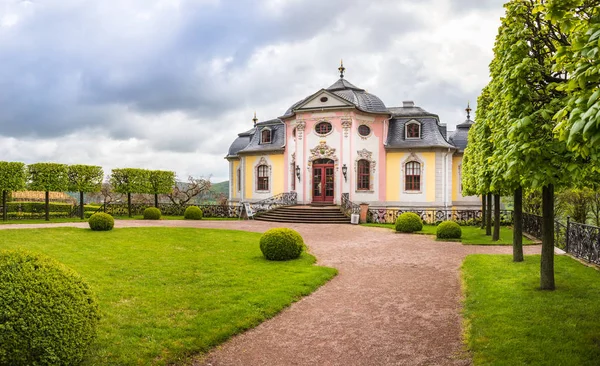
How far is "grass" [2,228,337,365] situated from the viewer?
5648 mm

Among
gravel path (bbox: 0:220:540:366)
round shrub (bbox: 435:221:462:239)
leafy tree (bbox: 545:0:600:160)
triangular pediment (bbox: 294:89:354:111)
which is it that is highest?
triangular pediment (bbox: 294:89:354:111)

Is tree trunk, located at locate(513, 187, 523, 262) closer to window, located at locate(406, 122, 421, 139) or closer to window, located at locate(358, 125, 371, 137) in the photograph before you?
window, located at locate(358, 125, 371, 137)

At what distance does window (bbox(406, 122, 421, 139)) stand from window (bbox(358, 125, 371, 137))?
283 cm

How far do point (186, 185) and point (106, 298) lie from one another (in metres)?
32.5

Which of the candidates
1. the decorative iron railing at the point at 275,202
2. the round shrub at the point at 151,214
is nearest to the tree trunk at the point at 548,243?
the decorative iron railing at the point at 275,202

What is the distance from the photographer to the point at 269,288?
8.57 m

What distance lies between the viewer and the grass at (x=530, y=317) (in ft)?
16.8

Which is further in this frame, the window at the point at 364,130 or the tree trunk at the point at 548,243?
the window at the point at 364,130

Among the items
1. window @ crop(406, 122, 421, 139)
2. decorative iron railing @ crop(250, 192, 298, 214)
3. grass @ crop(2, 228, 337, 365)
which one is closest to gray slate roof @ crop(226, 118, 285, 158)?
decorative iron railing @ crop(250, 192, 298, 214)

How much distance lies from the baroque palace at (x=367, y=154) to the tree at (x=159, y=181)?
9400mm

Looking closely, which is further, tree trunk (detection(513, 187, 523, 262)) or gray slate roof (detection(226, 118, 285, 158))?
gray slate roof (detection(226, 118, 285, 158))

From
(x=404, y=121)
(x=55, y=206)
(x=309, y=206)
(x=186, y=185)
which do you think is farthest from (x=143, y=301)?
(x=186, y=185)

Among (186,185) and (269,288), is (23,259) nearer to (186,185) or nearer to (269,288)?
(269,288)

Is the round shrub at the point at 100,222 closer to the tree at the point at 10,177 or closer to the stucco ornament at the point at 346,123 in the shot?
the tree at the point at 10,177
